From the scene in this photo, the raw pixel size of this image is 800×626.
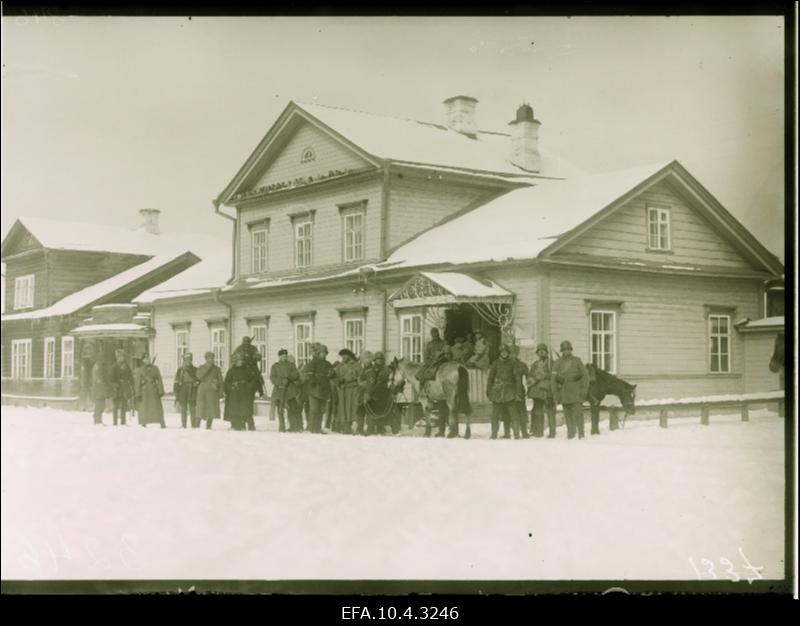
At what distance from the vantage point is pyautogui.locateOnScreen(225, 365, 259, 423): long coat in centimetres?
648

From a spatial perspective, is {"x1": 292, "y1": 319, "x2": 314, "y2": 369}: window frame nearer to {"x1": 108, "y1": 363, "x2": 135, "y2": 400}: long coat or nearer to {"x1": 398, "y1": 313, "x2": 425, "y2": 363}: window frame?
{"x1": 398, "y1": 313, "x2": 425, "y2": 363}: window frame

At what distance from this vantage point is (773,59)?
6.12 meters

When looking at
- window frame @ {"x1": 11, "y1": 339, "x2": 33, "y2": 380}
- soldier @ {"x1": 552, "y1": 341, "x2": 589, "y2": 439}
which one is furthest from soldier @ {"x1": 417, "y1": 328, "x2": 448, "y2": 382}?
window frame @ {"x1": 11, "y1": 339, "x2": 33, "y2": 380}

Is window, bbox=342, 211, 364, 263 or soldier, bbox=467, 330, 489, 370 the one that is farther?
window, bbox=342, 211, 364, 263

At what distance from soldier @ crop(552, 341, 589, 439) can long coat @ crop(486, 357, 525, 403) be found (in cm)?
25

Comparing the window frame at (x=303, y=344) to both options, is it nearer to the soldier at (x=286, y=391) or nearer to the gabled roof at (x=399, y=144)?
the soldier at (x=286, y=391)

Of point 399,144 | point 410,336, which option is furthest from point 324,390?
point 399,144

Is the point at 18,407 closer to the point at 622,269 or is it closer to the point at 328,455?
the point at 328,455

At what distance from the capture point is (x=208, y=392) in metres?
6.49

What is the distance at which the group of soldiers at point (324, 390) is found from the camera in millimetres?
6195

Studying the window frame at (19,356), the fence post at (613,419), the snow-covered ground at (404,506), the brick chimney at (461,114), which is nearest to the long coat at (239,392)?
the snow-covered ground at (404,506)

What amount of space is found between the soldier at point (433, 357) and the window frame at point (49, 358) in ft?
8.49
